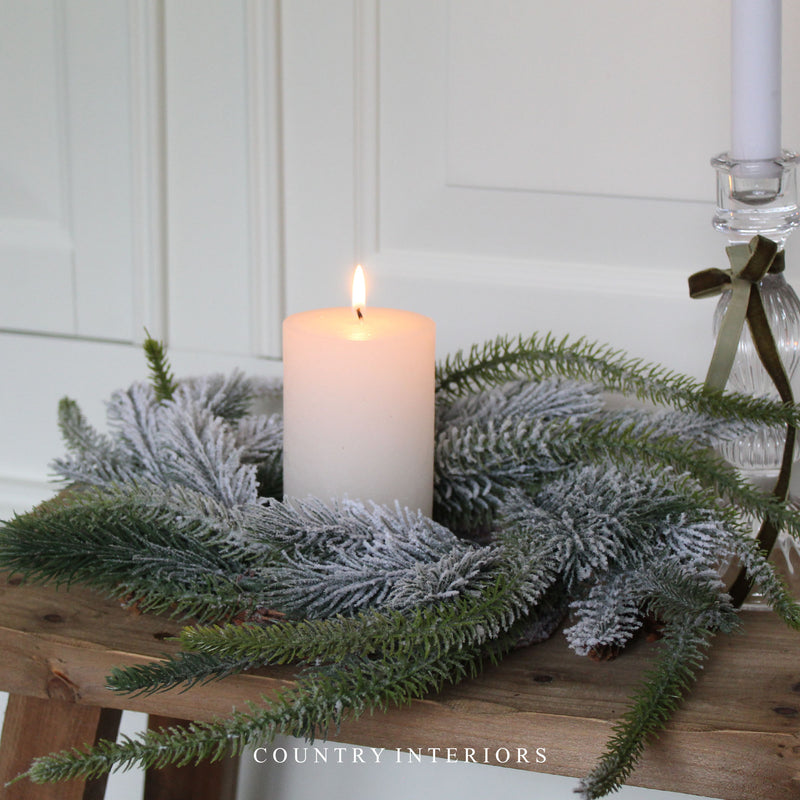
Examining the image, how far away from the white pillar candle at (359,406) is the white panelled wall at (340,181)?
21 centimetres

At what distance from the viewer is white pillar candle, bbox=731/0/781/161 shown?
0.46 m

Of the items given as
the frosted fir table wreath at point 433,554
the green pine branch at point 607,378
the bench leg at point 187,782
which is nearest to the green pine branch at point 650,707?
the frosted fir table wreath at point 433,554

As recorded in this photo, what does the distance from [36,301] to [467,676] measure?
0.55 m

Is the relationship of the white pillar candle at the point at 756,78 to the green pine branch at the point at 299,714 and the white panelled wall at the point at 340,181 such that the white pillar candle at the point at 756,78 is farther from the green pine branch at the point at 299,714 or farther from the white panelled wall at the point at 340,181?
the green pine branch at the point at 299,714

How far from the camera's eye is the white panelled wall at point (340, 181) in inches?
24.8

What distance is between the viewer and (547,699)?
0.41 metres

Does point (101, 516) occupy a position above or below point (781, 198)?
below

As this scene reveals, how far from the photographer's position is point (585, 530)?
451 millimetres

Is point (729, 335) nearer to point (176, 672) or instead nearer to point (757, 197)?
point (757, 197)

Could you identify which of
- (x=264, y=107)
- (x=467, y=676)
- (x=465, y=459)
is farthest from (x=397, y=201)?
(x=467, y=676)

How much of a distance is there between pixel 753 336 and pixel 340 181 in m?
0.34

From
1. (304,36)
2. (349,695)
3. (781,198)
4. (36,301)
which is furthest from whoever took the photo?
(36,301)

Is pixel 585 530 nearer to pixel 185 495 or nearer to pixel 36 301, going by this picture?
pixel 185 495

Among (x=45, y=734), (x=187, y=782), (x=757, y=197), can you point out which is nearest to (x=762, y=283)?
(x=757, y=197)
